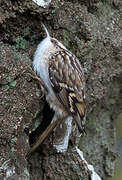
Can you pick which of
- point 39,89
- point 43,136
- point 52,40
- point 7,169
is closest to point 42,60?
point 52,40

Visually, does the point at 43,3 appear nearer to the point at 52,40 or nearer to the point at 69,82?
the point at 52,40

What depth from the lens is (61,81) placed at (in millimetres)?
2258

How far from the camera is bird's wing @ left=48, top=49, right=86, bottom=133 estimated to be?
7.30ft

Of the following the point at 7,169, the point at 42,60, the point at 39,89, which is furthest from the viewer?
the point at 42,60

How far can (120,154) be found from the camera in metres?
3.13

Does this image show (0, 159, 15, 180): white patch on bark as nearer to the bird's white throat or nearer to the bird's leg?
the bird's leg

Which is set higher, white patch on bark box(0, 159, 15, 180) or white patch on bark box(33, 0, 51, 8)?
white patch on bark box(33, 0, 51, 8)

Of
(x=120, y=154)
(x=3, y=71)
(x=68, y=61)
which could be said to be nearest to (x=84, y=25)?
(x=68, y=61)

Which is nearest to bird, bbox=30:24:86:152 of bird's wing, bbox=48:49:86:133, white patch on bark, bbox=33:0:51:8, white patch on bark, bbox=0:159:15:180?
bird's wing, bbox=48:49:86:133

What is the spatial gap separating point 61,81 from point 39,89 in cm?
21

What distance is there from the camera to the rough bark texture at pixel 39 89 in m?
1.93

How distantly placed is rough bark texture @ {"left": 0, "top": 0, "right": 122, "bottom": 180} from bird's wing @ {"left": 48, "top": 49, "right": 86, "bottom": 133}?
91 mm

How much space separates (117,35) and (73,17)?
0.37 meters

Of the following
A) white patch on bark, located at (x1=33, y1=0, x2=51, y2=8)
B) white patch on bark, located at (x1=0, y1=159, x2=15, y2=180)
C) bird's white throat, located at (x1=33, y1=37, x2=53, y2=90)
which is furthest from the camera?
bird's white throat, located at (x1=33, y1=37, x2=53, y2=90)
